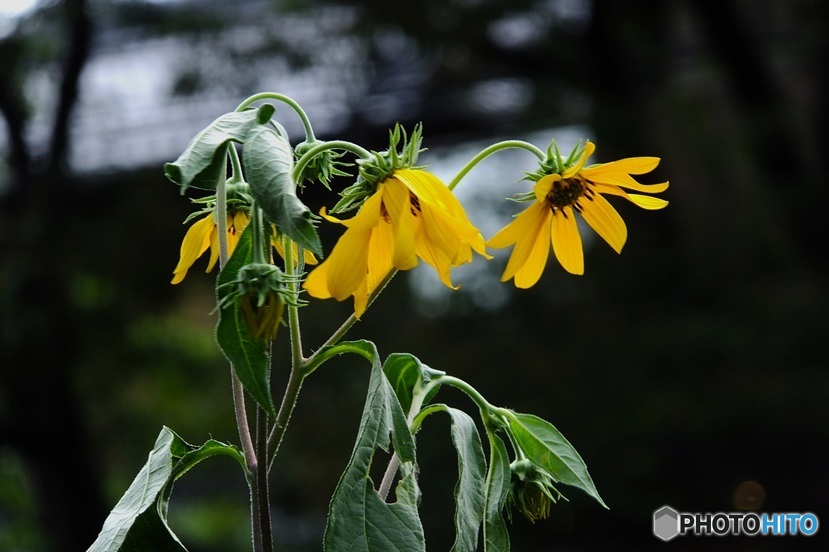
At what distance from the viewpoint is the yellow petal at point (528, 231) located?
1.74ft

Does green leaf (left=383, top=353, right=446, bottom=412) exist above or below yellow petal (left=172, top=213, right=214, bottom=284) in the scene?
below

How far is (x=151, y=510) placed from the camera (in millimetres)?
462

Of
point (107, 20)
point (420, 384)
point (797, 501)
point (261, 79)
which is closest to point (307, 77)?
point (261, 79)

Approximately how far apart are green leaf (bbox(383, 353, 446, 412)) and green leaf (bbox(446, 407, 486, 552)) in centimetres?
3

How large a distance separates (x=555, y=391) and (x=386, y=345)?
479 mm

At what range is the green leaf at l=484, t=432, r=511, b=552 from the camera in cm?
45

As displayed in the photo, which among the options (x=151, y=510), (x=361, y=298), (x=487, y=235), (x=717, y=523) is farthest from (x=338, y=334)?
(x=487, y=235)

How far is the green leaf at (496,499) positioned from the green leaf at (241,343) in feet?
0.41

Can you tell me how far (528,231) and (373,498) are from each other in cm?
18

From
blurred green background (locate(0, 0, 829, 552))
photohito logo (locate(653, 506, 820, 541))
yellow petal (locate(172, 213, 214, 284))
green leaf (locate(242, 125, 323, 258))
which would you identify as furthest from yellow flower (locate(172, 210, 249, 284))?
blurred green background (locate(0, 0, 829, 552))

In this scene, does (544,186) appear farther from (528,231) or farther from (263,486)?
(263,486)

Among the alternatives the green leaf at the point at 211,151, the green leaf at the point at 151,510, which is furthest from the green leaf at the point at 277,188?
the green leaf at the point at 151,510

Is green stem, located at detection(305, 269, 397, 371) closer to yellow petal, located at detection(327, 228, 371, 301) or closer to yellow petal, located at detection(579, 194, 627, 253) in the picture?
yellow petal, located at detection(327, 228, 371, 301)

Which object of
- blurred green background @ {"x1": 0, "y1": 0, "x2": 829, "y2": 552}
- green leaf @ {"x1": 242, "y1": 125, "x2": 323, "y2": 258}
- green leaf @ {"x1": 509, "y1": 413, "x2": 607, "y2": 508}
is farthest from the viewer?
blurred green background @ {"x1": 0, "y1": 0, "x2": 829, "y2": 552}
